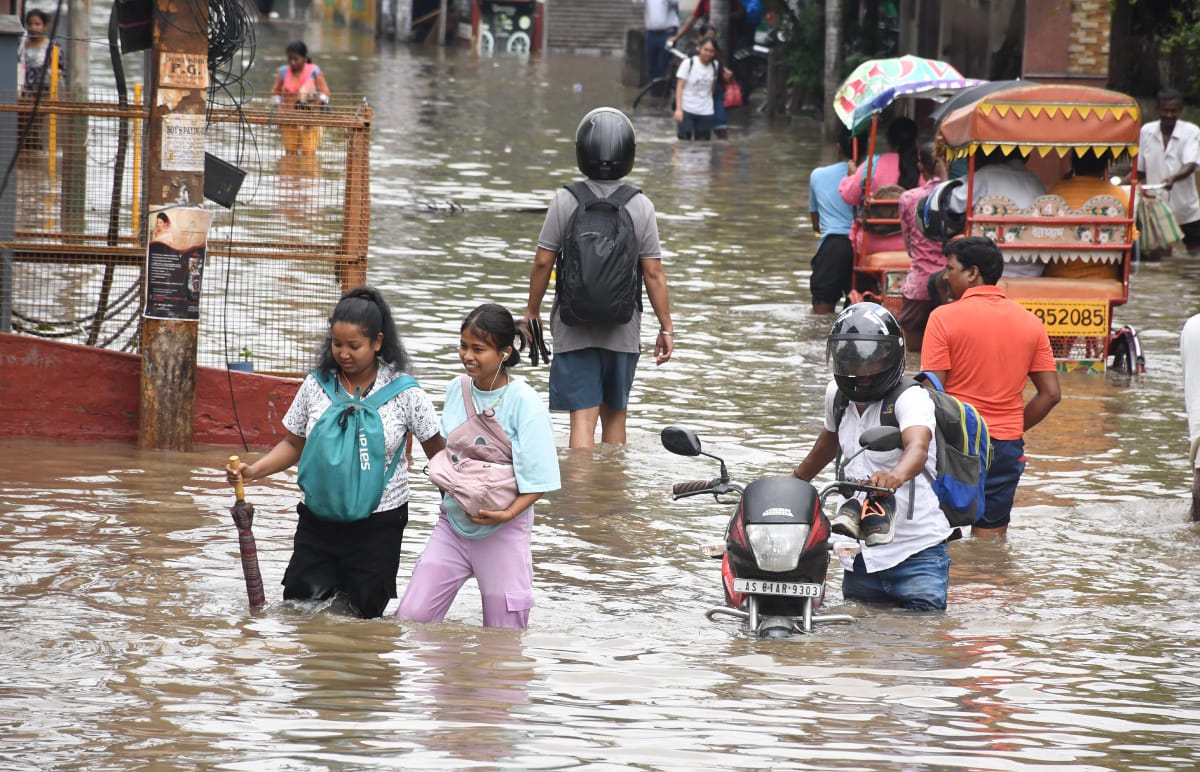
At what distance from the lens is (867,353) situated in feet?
21.0

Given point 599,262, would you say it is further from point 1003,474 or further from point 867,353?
point 867,353

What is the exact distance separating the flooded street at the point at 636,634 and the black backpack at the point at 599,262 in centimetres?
86

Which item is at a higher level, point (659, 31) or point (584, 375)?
point (659, 31)

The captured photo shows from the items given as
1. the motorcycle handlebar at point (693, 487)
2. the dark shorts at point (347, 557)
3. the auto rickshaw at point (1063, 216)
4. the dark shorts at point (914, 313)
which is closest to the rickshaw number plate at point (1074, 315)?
the auto rickshaw at point (1063, 216)

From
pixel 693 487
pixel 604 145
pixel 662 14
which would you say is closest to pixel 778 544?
pixel 693 487

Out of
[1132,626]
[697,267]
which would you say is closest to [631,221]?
[1132,626]

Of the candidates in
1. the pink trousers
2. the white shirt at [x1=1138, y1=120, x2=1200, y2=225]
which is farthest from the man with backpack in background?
the white shirt at [x1=1138, y1=120, x2=1200, y2=225]

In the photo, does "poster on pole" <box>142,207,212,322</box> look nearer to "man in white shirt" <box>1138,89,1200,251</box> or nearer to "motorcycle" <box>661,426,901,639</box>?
"motorcycle" <box>661,426,901,639</box>

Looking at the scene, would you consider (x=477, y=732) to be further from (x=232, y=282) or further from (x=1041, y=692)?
(x=232, y=282)

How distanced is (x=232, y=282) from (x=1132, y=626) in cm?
798

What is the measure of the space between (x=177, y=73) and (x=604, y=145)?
2.15m

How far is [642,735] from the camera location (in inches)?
202

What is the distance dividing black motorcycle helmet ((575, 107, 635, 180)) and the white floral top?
3084 millimetres

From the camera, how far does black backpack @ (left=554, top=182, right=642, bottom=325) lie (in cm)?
909
